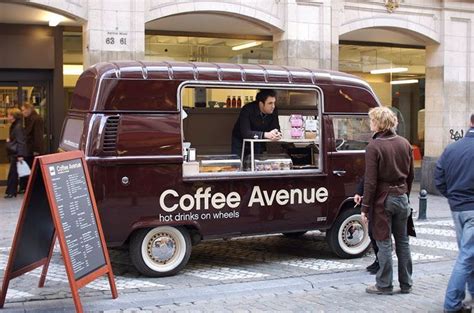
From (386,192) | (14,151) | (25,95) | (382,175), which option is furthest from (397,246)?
(25,95)

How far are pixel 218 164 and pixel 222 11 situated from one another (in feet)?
19.1

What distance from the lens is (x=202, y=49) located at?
579 inches

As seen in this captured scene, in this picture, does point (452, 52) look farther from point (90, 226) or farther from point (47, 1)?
point (90, 226)

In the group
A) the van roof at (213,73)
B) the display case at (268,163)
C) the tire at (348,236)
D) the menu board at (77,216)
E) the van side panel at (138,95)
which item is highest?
the van roof at (213,73)

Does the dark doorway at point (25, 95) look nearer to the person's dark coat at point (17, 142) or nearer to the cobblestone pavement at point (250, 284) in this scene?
the person's dark coat at point (17, 142)

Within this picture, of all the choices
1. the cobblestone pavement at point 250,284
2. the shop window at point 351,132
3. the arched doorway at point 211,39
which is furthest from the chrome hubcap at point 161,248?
the arched doorway at point 211,39

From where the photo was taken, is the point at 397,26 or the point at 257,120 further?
the point at 397,26

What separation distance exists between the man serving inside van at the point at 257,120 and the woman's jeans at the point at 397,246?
2.22 meters

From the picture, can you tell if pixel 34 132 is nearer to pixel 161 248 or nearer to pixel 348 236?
pixel 161 248

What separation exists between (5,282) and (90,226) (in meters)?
0.93

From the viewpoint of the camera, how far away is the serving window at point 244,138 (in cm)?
759

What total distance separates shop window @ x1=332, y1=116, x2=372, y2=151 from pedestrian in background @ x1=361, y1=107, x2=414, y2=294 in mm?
1529

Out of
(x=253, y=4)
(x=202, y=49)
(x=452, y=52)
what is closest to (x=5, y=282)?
(x=253, y=4)

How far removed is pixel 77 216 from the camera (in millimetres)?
5895
